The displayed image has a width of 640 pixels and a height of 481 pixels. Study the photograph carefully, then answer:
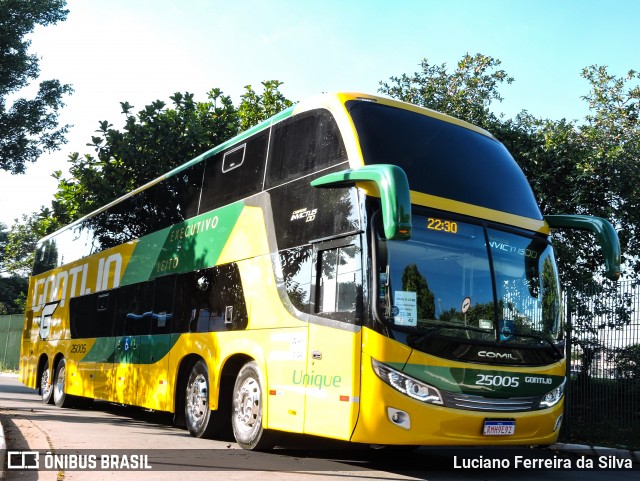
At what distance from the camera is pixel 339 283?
778 cm

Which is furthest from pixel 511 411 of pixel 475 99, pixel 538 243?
pixel 475 99

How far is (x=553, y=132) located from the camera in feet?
55.9

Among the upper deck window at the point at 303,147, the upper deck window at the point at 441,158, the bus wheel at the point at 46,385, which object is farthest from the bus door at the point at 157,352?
the bus wheel at the point at 46,385

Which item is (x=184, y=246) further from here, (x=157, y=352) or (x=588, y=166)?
(x=588, y=166)

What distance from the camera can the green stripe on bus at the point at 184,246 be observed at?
10555 mm

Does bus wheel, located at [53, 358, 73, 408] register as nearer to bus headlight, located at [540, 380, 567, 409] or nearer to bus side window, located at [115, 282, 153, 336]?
bus side window, located at [115, 282, 153, 336]

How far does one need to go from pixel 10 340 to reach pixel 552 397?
119 feet

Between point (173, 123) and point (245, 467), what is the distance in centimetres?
1532

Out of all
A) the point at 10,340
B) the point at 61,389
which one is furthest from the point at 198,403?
the point at 10,340

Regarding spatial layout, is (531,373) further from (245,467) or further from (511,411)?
(245,467)

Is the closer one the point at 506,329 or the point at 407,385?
the point at 407,385

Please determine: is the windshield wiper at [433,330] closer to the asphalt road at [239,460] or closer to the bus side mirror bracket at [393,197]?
the bus side mirror bracket at [393,197]

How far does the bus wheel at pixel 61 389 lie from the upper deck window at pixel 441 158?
1148 cm

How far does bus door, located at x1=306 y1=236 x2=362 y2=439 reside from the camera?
285 inches
